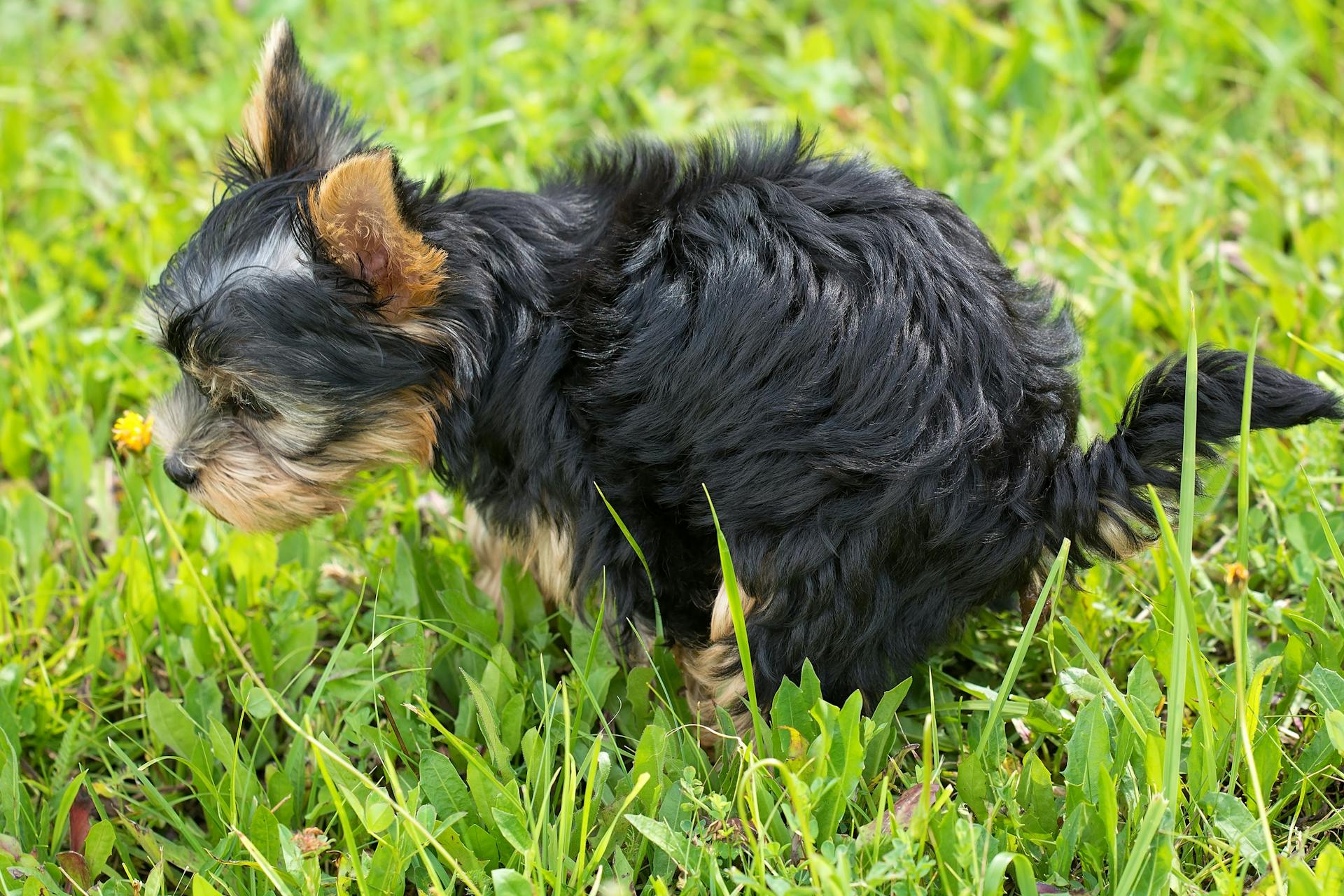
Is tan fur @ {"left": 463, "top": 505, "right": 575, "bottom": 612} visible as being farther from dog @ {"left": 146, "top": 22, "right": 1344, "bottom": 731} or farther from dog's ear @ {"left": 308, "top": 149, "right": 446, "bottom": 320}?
dog's ear @ {"left": 308, "top": 149, "right": 446, "bottom": 320}

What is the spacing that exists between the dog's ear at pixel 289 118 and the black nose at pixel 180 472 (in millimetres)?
776

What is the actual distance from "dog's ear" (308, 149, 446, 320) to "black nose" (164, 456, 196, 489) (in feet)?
2.45

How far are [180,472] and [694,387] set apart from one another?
54.7 inches

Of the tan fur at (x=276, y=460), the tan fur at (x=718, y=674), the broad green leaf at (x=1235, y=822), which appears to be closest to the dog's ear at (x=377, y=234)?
the tan fur at (x=276, y=460)

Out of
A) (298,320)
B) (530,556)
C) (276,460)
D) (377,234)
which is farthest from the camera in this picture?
(530,556)

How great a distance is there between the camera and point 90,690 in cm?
330

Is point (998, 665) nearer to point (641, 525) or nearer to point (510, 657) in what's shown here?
point (641, 525)

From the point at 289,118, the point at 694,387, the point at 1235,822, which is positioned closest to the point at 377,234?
the point at 289,118

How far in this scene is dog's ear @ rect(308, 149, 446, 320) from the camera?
2488mm

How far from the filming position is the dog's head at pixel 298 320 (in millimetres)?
2707

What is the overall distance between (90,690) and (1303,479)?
10.9 ft

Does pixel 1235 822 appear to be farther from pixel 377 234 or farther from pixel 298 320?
pixel 298 320

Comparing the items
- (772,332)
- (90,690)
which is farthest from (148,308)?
(772,332)

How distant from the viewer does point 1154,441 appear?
8.28 ft
